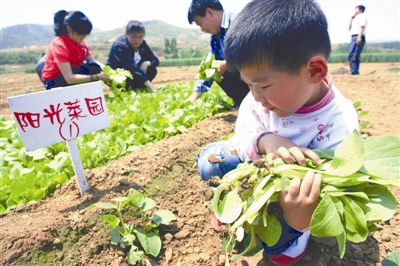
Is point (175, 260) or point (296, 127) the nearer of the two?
point (296, 127)

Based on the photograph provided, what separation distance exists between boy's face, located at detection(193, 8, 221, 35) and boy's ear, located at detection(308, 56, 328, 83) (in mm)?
2630

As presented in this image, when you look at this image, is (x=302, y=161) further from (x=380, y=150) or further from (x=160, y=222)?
(x=160, y=222)

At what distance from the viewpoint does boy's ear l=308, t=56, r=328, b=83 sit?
1.18m

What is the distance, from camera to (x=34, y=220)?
5.75 ft

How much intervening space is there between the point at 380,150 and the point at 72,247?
1.61 metres

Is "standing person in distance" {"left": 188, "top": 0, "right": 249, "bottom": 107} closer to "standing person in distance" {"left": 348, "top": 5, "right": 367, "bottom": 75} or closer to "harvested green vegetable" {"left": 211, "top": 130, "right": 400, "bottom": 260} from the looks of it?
"harvested green vegetable" {"left": 211, "top": 130, "right": 400, "bottom": 260}

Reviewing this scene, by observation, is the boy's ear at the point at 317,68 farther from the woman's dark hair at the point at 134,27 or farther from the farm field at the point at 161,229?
the woman's dark hair at the point at 134,27

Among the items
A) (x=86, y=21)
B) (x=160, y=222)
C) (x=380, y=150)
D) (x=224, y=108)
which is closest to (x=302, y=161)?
(x=380, y=150)

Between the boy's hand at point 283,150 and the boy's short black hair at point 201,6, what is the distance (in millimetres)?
2555


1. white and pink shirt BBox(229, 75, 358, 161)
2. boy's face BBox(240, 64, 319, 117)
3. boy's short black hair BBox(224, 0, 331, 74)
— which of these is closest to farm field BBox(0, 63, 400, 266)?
white and pink shirt BBox(229, 75, 358, 161)

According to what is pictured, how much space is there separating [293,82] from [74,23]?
4084 mm

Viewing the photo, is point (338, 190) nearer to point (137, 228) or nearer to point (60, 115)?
point (137, 228)

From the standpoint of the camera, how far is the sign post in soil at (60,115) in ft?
5.93

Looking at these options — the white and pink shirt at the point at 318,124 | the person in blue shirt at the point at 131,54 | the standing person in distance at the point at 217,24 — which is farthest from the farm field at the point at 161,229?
the person in blue shirt at the point at 131,54
